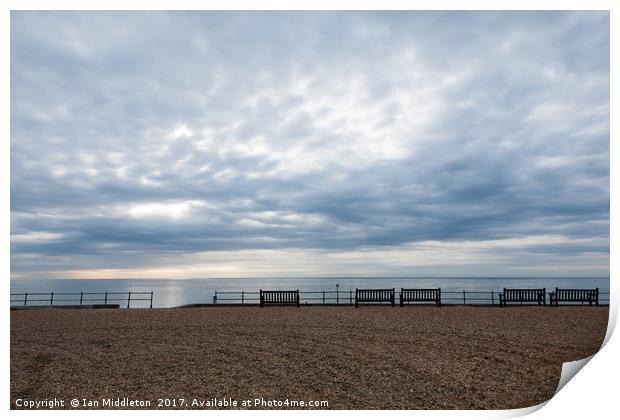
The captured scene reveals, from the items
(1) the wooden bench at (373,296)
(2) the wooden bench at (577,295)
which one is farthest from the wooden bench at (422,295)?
(2) the wooden bench at (577,295)

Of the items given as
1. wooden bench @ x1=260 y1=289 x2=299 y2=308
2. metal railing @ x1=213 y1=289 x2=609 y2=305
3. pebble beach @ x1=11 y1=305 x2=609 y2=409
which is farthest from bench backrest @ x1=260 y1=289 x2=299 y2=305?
pebble beach @ x1=11 y1=305 x2=609 y2=409

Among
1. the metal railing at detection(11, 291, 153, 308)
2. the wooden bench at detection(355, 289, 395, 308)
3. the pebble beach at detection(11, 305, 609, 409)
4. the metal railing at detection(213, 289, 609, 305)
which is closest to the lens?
the pebble beach at detection(11, 305, 609, 409)

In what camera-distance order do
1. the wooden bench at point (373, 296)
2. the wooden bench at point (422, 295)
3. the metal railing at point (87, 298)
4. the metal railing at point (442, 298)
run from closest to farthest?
the wooden bench at point (422, 295)
the wooden bench at point (373, 296)
the metal railing at point (442, 298)
the metal railing at point (87, 298)

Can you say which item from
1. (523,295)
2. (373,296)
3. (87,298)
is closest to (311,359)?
(373,296)

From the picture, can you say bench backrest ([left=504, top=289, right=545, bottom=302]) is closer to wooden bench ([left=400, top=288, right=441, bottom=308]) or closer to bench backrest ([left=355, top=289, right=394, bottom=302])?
wooden bench ([left=400, top=288, right=441, bottom=308])

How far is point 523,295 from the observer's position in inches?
663

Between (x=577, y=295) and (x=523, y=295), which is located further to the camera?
(x=577, y=295)

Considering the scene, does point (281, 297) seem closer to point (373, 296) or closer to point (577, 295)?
point (373, 296)

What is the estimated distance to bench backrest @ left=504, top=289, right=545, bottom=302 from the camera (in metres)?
16.6

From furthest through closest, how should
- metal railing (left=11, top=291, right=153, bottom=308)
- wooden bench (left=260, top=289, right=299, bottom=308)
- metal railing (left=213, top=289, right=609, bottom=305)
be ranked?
metal railing (left=11, top=291, right=153, bottom=308) < metal railing (left=213, top=289, right=609, bottom=305) < wooden bench (left=260, top=289, right=299, bottom=308)

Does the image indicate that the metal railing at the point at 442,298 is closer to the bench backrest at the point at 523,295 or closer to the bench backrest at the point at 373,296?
the bench backrest at the point at 373,296

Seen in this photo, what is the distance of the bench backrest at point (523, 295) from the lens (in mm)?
16625

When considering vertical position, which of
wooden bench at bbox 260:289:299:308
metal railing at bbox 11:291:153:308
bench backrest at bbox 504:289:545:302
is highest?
bench backrest at bbox 504:289:545:302
